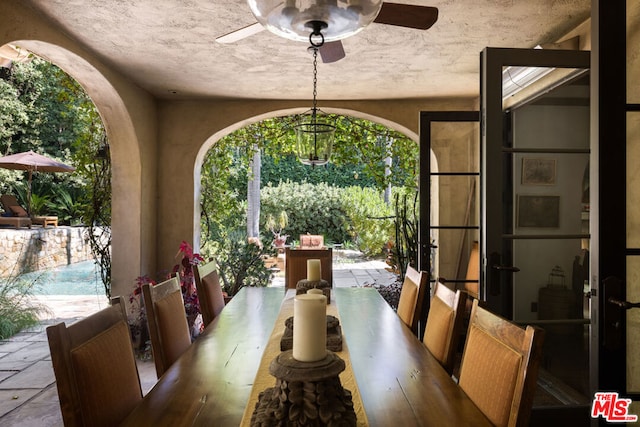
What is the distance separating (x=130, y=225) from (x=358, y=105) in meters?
2.50

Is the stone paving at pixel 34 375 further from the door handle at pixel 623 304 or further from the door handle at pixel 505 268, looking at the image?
the door handle at pixel 623 304

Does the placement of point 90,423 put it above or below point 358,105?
below

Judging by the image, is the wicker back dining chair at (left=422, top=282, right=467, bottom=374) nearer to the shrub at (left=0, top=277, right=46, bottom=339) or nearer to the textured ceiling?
the textured ceiling

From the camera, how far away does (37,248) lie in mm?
7750

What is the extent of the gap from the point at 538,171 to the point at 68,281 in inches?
297

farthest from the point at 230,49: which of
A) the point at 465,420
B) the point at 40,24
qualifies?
the point at 465,420

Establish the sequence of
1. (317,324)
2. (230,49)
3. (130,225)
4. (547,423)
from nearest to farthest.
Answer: (317,324), (547,423), (230,49), (130,225)

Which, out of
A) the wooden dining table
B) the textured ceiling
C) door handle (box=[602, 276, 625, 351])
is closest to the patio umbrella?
the textured ceiling

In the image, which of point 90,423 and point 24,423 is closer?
point 90,423

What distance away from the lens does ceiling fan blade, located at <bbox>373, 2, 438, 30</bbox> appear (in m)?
1.74

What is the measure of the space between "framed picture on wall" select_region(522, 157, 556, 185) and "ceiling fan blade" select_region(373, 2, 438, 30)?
33.4 inches

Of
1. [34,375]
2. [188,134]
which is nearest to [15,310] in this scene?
[34,375]

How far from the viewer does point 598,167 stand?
135 centimetres

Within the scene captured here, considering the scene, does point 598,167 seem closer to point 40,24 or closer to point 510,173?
point 510,173
